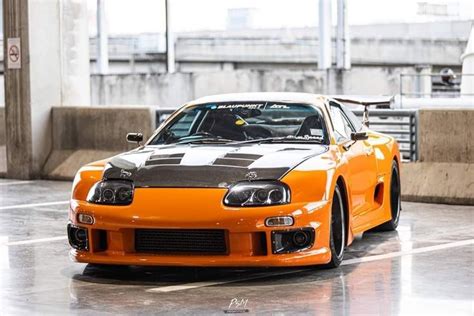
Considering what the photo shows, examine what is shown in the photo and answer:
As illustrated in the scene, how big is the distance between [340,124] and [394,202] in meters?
1.58

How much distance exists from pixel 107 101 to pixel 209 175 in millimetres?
34581

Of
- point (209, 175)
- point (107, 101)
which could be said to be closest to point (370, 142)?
point (209, 175)

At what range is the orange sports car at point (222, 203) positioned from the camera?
26.9 ft

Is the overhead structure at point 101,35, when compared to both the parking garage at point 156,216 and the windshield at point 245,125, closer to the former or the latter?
A: the parking garage at point 156,216

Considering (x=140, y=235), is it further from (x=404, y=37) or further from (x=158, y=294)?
(x=404, y=37)

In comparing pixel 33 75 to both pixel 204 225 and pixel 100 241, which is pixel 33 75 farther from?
pixel 204 225

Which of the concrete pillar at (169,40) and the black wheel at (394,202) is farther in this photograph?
the concrete pillar at (169,40)

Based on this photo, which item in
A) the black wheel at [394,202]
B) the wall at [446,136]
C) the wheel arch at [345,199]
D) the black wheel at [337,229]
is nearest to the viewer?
the black wheel at [337,229]

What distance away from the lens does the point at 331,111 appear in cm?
1000

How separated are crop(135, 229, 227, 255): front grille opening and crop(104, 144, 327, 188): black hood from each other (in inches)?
14.2

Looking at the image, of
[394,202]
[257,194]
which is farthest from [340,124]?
[257,194]

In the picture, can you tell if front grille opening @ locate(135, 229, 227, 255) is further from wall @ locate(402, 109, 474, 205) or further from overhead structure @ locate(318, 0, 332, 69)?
overhead structure @ locate(318, 0, 332, 69)

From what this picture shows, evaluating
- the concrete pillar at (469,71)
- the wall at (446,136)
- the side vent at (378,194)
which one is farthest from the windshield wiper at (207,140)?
the concrete pillar at (469,71)

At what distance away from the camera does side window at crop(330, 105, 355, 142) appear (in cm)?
988
